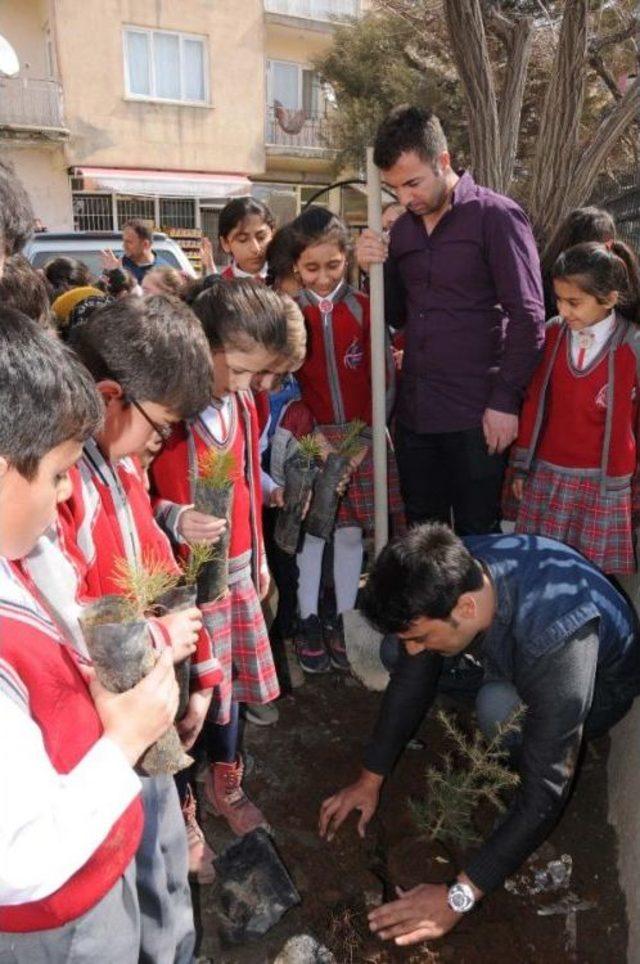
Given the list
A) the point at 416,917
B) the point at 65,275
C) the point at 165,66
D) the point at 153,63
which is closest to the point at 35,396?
the point at 416,917

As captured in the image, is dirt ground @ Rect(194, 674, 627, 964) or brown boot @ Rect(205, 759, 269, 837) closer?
dirt ground @ Rect(194, 674, 627, 964)

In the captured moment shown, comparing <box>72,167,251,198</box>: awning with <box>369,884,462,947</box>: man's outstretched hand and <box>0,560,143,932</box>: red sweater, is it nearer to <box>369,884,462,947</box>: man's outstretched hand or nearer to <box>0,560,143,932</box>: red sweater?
<box>369,884,462,947</box>: man's outstretched hand

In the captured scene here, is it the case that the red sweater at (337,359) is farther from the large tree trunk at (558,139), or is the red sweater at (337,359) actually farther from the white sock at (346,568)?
the large tree trunk at (558,139)

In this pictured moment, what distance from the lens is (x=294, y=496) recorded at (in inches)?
97.4

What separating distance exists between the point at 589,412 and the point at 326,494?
0.94 metres

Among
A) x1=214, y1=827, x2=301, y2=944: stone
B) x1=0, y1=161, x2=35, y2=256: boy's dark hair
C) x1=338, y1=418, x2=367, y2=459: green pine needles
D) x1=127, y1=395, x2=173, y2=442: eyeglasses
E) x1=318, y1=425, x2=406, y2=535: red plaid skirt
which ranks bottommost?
x1=214, y1=827, x2=301, y2=944: stone

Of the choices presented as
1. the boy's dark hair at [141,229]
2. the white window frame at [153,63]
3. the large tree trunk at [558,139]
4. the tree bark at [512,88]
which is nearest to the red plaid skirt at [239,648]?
the large tree trunk at [558,139]

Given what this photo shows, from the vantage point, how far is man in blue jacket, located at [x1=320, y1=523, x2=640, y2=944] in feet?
5.74

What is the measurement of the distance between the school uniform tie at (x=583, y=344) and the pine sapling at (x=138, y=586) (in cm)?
173

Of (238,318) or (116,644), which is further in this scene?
(238,318)

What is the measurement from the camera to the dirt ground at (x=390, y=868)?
1.88 m

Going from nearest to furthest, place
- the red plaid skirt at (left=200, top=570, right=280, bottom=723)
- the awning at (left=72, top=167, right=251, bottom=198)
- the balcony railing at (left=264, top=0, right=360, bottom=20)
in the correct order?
1. the red plaid skirt at (left=200, top=570, right=280, bottom=723)
2. the awning at (left=72, top=167, right=251, bottom=198)
3. the balcony railing at (left=264, top=0, right=360, bottom=20)

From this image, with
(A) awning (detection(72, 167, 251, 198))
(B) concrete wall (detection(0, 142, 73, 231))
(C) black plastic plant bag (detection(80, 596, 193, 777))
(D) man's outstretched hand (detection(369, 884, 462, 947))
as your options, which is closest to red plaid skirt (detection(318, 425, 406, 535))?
(D) man's outstretched hand (detection(369, 884, 462, 947))

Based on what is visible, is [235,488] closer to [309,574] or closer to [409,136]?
[309,574]
